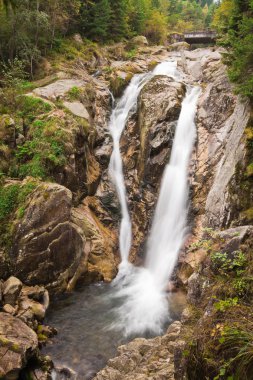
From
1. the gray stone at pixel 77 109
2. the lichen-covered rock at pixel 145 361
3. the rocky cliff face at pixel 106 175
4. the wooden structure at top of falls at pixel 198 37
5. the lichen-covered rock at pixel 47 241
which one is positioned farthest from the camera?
the wooden structure at top of falls at pixel 198 37

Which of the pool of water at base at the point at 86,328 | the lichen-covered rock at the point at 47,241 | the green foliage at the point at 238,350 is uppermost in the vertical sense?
the green foliage at the point at 238,350

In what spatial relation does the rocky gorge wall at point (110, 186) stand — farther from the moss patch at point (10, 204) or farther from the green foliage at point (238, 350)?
the green foliage at point (238, 350)

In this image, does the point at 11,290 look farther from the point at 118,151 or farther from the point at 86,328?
the point at 118,151

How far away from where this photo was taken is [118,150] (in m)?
17.9

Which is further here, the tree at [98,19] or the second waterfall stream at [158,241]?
the tree at [98,19]

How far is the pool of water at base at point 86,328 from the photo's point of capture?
875cm

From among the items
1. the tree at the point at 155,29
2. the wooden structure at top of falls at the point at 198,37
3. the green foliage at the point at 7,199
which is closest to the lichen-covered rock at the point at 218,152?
the green foliage at the point at 7,199

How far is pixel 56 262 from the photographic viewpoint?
1177cm

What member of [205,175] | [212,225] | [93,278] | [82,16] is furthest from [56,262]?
[82,16]

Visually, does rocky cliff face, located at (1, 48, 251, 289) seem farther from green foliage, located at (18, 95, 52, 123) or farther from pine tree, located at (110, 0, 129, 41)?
pine tree, located at (110, 0, 129, 41)

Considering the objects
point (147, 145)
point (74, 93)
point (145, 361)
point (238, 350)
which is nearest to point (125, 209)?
point (147, 145)

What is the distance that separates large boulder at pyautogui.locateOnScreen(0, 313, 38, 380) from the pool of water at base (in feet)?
3.29

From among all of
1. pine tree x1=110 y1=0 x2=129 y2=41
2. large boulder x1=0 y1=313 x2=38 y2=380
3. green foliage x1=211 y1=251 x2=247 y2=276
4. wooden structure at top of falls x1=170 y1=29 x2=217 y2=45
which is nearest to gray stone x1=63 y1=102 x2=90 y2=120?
large boulder x1=0 y1=313 x2=38 y2=380

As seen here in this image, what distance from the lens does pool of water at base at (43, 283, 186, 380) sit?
875 cm
